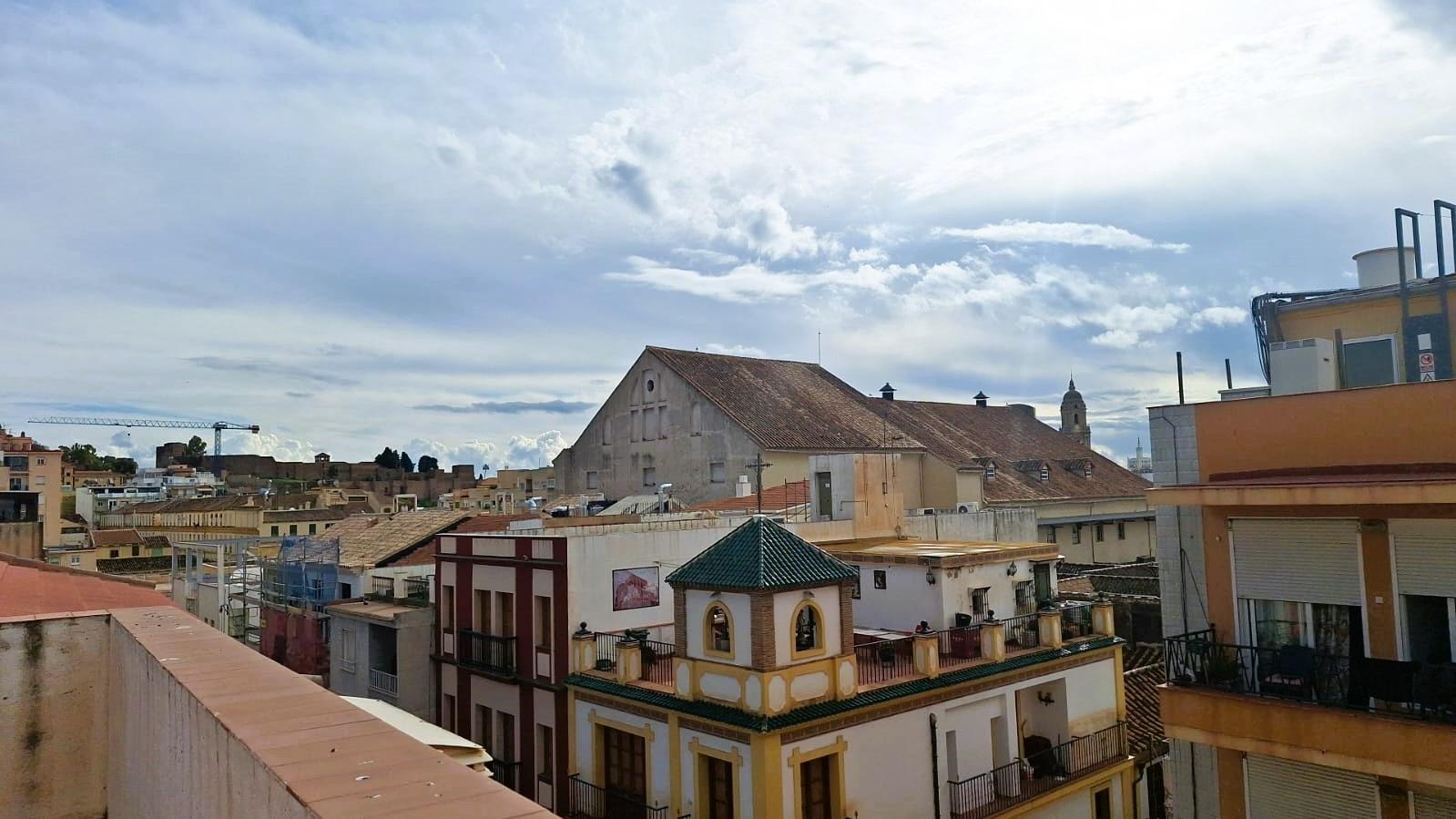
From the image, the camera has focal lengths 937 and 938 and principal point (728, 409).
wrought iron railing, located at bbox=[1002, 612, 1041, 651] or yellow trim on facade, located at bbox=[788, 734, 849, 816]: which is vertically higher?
wrought iron railing, located at bbox=[1002, 612, 1041, 651]

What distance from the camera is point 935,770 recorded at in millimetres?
18141

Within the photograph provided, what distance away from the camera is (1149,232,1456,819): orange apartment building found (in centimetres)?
990

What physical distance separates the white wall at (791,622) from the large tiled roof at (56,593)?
8850 millimetres

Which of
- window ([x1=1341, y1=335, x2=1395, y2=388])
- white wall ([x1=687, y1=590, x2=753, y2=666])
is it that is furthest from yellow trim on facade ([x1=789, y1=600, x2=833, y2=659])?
window ([x1=1341, y1=335, x2=1395, y2=388])

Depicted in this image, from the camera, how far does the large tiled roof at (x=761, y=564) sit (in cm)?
1567

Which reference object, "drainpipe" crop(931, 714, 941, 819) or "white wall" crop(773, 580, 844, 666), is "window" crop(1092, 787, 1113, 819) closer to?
"drainpipe" crop(931, 714, 941, 819)

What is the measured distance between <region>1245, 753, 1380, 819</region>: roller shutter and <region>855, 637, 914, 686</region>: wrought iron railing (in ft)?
23.4

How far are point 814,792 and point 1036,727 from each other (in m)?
7.83

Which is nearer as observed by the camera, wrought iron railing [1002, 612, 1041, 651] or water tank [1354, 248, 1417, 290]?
water tank [1354, 248, 1417, 290]

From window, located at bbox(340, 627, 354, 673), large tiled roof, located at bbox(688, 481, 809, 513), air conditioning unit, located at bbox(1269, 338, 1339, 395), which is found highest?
air conditioning unit, located at bbox(1269, 338, 1339, 395)

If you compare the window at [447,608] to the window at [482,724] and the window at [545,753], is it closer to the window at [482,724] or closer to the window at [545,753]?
the window at [482,724]

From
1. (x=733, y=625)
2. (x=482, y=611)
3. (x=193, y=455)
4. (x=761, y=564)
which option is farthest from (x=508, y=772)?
(x=193, y=455)

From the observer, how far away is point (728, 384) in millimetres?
44375

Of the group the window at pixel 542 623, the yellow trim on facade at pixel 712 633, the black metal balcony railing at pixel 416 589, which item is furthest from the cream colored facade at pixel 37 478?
the yellow trim on facade at pixel 712 633
